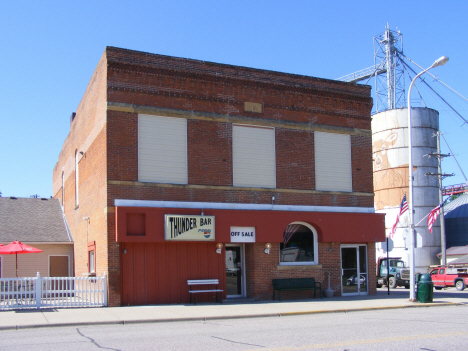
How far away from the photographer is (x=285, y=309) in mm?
16812

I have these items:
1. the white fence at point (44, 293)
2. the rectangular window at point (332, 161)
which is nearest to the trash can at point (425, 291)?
the rectangular window at point (332, 161)

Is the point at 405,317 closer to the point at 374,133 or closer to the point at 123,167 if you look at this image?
the point at 123,167

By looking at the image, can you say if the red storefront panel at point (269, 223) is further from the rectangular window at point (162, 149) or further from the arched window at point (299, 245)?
the rectangular window at point (162, 149)

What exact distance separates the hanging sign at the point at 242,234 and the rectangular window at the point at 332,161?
12.6 ft

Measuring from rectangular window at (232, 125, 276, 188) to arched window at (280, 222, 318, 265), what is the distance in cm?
210

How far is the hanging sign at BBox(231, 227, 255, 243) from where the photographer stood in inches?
781

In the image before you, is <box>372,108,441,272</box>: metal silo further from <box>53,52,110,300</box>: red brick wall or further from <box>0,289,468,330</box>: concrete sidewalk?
<box>53,52,110,300</box>: red brick wall

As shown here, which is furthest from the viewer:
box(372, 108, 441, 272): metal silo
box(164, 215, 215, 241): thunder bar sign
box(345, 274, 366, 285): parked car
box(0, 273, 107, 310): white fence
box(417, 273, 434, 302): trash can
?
box(372, 108, 441, 272): metal silo

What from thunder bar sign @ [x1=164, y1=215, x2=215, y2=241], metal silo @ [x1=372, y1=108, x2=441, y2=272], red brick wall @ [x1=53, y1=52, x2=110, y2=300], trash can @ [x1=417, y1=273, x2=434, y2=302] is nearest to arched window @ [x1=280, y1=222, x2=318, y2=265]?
thunder bar sign @ [x1=164, y1=215, x2=215, y2=241]

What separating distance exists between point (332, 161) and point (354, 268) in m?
4.79

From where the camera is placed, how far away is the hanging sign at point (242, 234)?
781 inches

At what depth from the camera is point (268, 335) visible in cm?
1129

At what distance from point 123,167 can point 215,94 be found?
4795 millimetres

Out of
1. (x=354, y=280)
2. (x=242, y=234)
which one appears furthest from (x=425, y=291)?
(x=242, y=234)
